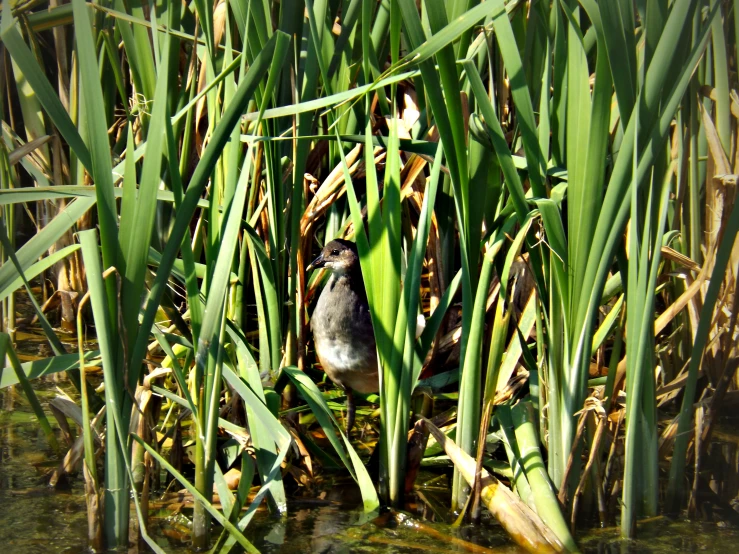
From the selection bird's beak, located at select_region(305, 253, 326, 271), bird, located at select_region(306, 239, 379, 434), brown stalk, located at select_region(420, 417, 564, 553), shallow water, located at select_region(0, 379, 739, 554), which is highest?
bird's beak, located at select_region(305, 253, 326, 271)

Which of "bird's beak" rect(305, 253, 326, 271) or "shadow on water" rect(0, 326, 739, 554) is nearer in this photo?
"shadow on water" rect(0, 326, 739, 554)

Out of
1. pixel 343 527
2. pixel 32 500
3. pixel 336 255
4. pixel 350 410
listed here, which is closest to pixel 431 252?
pixel 336 255

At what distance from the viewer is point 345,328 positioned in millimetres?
4016

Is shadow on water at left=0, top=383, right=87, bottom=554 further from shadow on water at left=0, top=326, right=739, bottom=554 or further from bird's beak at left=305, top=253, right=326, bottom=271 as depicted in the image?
bird's beak at left=305, top=253, right=326, bottom=271

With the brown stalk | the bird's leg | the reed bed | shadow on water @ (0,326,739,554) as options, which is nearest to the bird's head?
the reed bed

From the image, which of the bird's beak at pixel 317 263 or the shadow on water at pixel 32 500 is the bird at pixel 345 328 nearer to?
the bird's beak at pixel 317 263

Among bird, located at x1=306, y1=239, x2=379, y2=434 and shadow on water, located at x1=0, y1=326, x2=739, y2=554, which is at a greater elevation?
bird, located at x1=306, y1=239, x2=379, y2=434

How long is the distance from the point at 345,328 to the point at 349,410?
0.41 metres

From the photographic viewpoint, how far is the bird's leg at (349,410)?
3.87m

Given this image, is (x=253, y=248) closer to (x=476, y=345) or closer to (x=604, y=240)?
(x=476, y=345)

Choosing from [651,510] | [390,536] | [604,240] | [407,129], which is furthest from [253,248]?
[651,510]

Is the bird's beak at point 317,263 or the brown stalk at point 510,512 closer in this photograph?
the brown stalk at point 510,512

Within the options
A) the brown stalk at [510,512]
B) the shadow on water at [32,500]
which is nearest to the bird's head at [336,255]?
the brown stalk at [510,512]

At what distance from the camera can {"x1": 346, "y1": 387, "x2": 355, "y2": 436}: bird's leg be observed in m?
3.87
